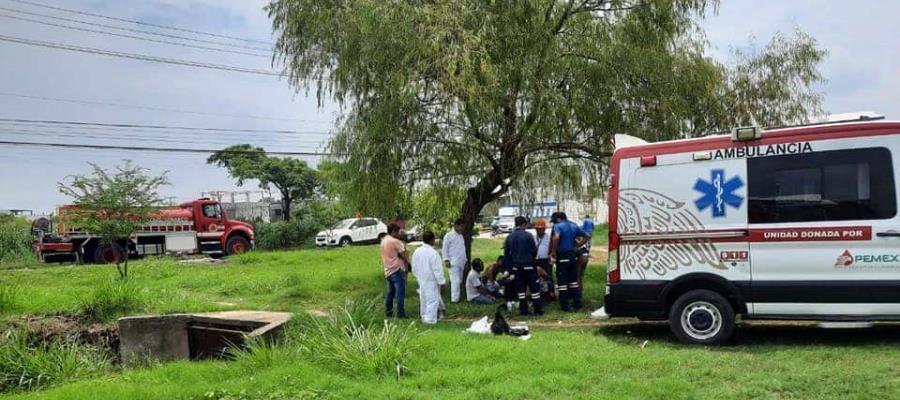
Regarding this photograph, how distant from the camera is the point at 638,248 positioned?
817 centimetres

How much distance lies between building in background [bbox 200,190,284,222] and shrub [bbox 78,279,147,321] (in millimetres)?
34771

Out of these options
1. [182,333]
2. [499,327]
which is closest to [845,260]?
[499,327]

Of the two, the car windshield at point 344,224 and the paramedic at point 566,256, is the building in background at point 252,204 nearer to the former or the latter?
the car windshield at point 344,224

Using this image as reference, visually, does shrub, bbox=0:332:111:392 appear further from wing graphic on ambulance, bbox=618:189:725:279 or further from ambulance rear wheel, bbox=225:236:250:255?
ambulance rear wheel, bbox=225:236:250:255

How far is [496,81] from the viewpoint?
10.4m

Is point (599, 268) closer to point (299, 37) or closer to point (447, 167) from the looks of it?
point (447, 167)

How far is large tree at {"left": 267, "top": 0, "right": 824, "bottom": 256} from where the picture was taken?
34.4 feet

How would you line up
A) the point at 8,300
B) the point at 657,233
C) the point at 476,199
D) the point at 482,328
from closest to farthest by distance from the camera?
the point at 657,233
the point at 482,328
the point at 8,300
the point at 476,199

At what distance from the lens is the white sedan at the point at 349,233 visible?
110ft

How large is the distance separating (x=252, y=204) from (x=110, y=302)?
37810mm

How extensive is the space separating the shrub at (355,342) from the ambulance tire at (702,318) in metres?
3.06

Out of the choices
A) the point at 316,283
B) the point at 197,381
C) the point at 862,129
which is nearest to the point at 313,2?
the point at 316,283

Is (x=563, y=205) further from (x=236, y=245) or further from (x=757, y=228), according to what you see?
(x=236, y=245)

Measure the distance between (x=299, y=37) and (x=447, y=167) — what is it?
3.62 meters
